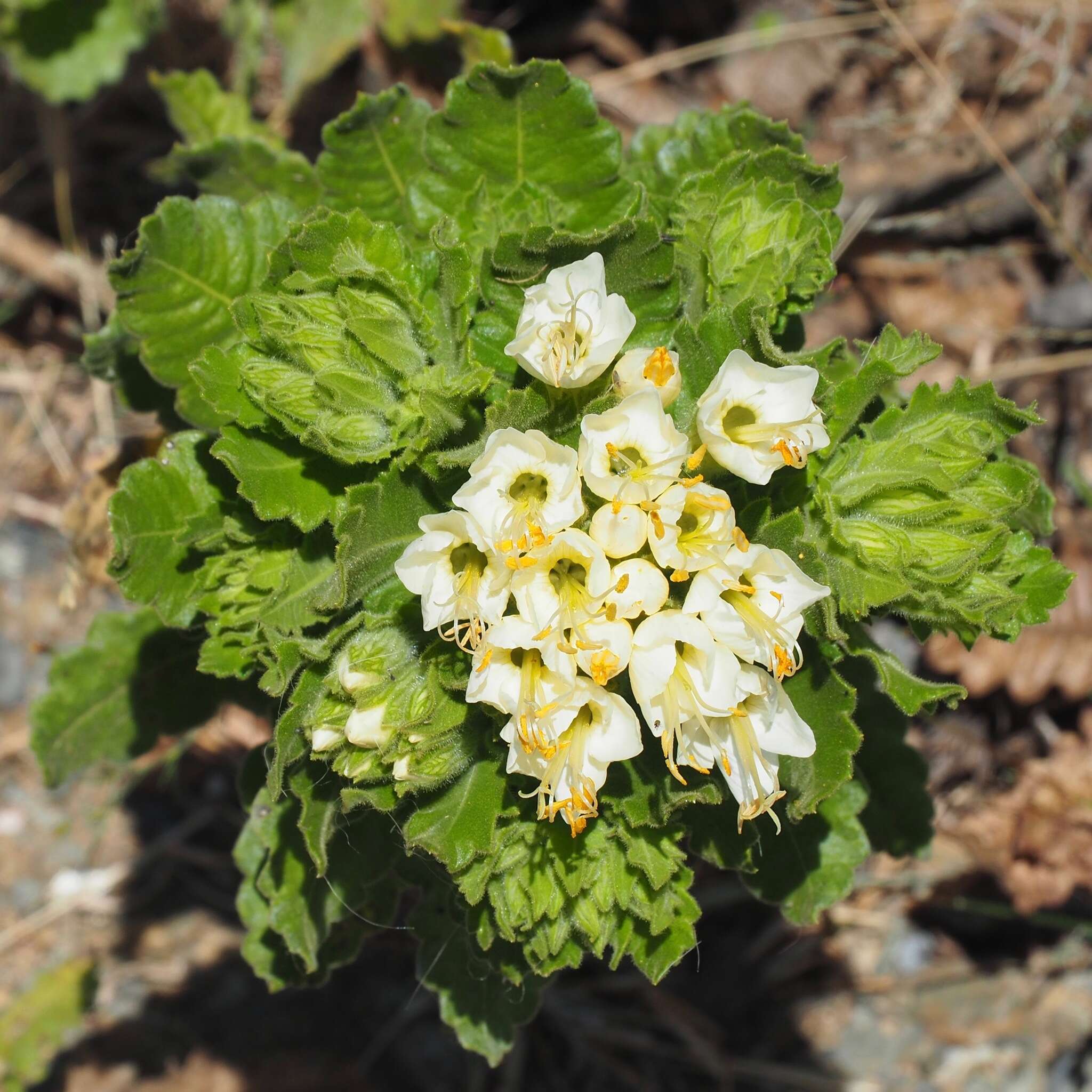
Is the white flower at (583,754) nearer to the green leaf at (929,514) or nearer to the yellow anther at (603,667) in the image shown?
the yellow anther at (603,667)

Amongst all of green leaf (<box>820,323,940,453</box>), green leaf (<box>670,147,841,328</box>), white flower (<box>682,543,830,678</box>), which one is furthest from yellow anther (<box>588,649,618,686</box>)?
green leaf (<box>670,147,841,328</box>)

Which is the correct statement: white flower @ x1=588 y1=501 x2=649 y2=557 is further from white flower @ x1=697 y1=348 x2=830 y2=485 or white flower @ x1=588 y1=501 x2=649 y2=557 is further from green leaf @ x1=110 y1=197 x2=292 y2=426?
green leaf @ x1=110 y1=197 x2=292 y2=426

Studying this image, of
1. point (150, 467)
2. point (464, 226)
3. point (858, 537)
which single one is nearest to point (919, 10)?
point (464, 226)

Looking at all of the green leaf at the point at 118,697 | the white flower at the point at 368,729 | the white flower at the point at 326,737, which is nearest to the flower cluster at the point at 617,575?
the white flower at the point at 368,729

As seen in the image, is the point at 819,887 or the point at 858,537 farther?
the point at 819,887

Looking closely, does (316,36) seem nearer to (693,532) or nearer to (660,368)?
(660,368)

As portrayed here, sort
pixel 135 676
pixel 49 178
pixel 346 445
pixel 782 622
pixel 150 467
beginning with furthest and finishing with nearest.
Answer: pixel 49 178
pixel 135 676
pixel 150 467
pixel 346 445
pixel 782 622

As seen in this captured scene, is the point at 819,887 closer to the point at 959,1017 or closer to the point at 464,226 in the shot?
the point at 464,226
